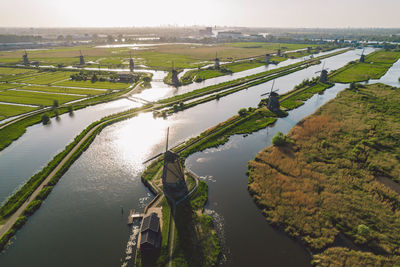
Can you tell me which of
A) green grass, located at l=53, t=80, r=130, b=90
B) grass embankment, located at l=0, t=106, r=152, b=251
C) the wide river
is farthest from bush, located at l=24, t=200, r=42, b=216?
green grass, located at l=53, t=80, r=130, b=90

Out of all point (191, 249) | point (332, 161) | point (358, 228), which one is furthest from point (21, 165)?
point (332, 161)

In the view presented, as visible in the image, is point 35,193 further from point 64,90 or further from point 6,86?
point 6,86

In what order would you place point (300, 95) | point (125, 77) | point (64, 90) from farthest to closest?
point (125, 77)
point (64, 90)
point (300, 95)

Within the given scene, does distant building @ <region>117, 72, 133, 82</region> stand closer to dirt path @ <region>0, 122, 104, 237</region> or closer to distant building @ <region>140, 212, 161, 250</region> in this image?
dirt path @ <region>0, 122, 104, 237</region>

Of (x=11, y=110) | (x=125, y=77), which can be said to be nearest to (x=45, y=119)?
(x=11, y=110)

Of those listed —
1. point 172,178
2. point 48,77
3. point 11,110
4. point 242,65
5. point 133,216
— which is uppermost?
point 242,65
